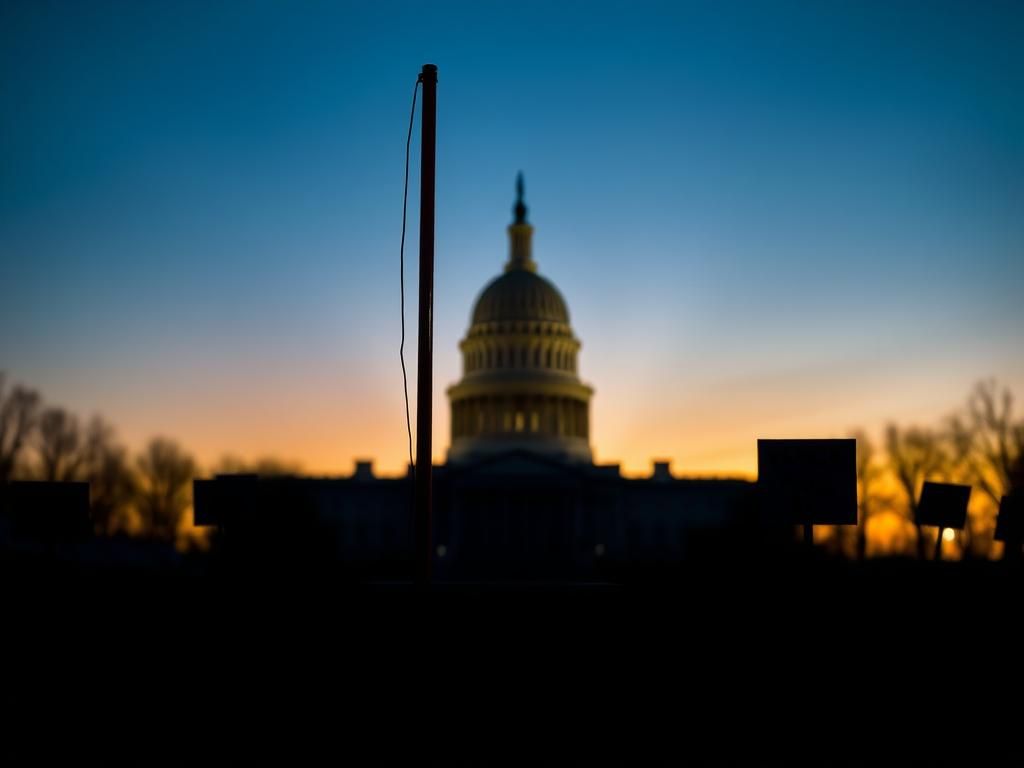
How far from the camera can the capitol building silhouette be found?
90.8 m

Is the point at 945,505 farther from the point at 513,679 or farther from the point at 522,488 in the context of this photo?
the point at 522,488

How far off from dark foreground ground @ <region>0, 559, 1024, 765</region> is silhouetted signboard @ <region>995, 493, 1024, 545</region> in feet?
30.7

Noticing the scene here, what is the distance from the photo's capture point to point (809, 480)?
57.8 feet

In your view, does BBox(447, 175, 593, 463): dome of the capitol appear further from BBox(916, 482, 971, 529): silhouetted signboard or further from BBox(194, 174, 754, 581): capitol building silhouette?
BBox(916, 482, 971, 529): silhouetted signboard

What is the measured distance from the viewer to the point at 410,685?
45.6 ft

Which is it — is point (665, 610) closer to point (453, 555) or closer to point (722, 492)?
point (453, 555)

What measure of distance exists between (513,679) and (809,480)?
20.2 ft

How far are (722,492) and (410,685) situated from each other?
92.5m

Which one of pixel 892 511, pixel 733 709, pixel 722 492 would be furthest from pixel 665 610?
pixel 722 492

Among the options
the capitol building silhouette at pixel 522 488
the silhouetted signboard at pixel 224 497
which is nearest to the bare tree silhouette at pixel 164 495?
the capitol building silhouette at pixel 522 488

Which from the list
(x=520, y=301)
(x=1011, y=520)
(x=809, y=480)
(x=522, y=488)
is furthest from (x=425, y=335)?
(x=520, y=301)

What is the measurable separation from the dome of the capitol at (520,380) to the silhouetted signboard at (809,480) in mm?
93031

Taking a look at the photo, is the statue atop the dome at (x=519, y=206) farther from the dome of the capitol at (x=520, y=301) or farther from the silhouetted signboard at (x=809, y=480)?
the silhouetted signboard at (x=809, y=480)

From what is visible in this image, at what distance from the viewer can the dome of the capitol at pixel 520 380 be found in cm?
11431
